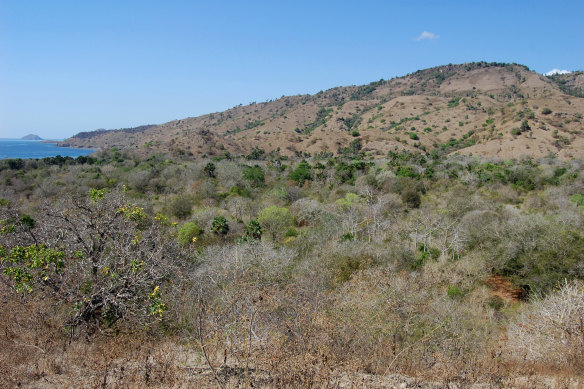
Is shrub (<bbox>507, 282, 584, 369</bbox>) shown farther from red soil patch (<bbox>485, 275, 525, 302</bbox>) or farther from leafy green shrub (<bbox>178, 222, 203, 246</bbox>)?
leafy green shrub (<bbox>178, 222, 203, 246</bbox>)

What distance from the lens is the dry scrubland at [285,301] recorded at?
5969 millimetres

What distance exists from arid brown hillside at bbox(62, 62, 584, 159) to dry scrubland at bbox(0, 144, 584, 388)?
44.0 meters

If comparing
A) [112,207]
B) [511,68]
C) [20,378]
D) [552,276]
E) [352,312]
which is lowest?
[552,276]

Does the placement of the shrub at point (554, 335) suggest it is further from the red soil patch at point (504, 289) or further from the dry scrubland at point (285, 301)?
the red soil patch at point (504, 289)

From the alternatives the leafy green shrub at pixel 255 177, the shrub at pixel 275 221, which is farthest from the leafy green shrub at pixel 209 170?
the shrub at pixel 275 221

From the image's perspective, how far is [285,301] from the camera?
8.90 metres

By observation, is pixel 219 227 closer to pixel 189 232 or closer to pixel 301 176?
pixel 189 232

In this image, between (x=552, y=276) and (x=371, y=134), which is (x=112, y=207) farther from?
(x=371, y=134)

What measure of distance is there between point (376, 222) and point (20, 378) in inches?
819

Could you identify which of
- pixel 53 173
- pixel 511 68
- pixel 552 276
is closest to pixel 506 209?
pixel 552 276

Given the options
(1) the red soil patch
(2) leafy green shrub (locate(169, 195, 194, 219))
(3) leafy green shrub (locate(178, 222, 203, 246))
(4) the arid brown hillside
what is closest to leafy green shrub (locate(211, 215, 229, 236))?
(3) leafy green shrub (locate(178, 222, 203, 246))

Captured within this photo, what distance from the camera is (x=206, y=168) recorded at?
43.4 meters

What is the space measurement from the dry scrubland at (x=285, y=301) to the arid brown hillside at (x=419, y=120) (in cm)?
4404

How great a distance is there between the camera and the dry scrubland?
235 inches
